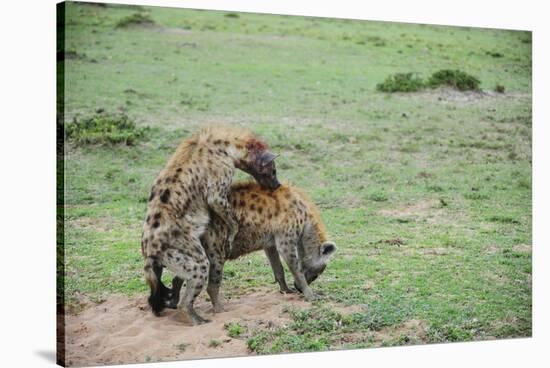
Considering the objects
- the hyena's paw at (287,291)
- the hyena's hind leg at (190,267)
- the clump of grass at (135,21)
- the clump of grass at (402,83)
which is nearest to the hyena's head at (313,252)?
the hyena's paw at (287,291)

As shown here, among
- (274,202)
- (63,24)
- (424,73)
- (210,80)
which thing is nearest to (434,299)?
(274,202)

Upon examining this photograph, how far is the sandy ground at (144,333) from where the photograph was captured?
24.2ft

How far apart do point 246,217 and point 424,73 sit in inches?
139

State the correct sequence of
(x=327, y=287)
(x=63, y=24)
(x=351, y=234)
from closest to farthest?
1. (x=63, y=24)
2. (x=327, y=287)
3. (x=351, y=234)

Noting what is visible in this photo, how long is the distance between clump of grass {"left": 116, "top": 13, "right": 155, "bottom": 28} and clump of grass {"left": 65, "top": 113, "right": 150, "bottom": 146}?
91 centimetres

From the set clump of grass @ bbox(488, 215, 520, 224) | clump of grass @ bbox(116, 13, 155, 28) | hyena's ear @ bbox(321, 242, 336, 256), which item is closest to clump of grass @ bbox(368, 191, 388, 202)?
clump of grass @ bbox(488, 215, 520, 224)

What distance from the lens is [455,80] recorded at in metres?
10.3

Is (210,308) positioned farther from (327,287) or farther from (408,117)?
(408,117)

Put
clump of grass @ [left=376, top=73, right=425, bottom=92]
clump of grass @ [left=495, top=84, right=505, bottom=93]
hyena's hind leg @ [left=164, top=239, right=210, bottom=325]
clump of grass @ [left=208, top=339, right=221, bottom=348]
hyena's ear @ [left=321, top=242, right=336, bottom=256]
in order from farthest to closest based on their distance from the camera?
1. clump of grass @ [left=376, top=73, right=425, bottom=92]
2. clump of grass @ [left=495, top=84, right=505, bottom=93]
3. hyena's ear @ [left=321, top=242, right=336, bottom=256]
4. clump of grass @ [left=208, top=339, right=221, bottom=348]
5. hyena's hind leg @ [left=164, top=239, right=210, bottom=325]

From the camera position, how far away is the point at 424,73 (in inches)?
405

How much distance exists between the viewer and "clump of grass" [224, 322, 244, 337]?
7.73 meters

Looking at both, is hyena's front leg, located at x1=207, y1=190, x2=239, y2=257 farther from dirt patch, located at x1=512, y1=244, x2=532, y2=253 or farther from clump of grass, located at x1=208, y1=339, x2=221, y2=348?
dirt patch, located at x1=512, y1=244, x2=532, y2=253

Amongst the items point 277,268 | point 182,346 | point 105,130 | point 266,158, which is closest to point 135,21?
point 105,130

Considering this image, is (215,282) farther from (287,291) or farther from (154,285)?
(287,291)
